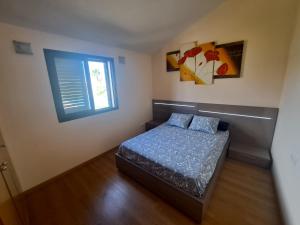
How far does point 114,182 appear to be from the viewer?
79.5 inches

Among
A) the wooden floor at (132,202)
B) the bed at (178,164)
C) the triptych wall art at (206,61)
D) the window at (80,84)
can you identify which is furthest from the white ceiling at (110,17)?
the wooden floor at (132,202)

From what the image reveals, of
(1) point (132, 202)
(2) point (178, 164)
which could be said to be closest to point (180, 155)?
(2) point (178, 164)

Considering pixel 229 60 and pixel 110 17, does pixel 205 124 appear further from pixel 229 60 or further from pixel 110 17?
pixel 110 17

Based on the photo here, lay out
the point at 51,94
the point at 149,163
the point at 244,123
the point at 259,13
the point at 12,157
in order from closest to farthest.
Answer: the point at 12,157, the point at 149,163, the point at 51,94, the point at 259,13, the point at 244,123

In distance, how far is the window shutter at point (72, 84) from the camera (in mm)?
2043

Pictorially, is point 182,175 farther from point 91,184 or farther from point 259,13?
point 259,13

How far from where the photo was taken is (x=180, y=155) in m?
1.83

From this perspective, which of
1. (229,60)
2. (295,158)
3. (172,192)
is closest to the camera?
(295,158)

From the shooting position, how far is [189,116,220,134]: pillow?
2529mm

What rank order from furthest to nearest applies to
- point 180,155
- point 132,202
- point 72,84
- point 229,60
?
point 229,60
point 72,84
point 180,155
point 132,202

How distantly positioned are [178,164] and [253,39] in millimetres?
2345

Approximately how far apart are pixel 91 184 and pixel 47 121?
113 cm

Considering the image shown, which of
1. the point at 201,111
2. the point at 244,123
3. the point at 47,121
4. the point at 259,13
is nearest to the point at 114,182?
the point at 47,121

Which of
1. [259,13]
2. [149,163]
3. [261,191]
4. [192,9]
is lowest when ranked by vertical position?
[261,191]
